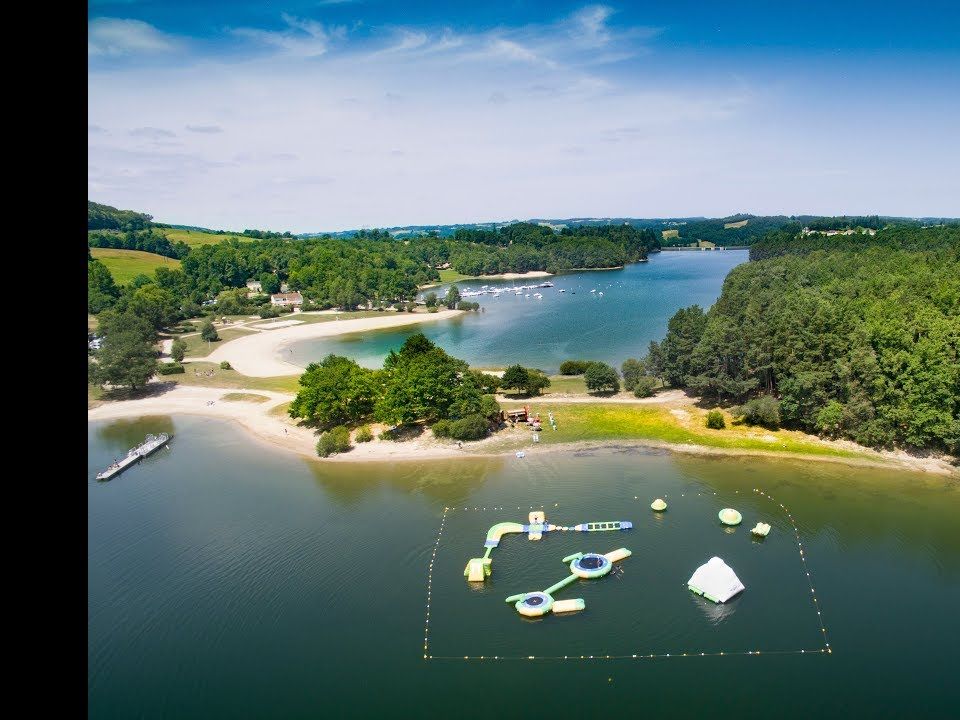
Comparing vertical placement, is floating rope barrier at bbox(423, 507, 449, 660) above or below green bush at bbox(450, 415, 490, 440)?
below

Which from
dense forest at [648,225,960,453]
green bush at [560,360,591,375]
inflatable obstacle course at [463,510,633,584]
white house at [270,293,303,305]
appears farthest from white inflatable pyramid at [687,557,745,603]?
white house at [270,293,303,305]

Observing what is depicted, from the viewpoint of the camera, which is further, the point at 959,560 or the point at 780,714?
the point at 959,560

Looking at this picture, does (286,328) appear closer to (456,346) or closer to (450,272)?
(456,346)

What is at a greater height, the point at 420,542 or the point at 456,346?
the point at 456,346

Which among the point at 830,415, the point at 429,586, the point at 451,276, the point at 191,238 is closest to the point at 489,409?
the point at 429,586

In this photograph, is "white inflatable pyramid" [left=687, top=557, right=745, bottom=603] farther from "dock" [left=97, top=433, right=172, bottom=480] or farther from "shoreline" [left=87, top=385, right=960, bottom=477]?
"dock" [left=97, top=433, right=172, bottom=480]

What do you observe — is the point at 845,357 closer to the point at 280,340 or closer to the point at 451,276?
the point at 280,340
